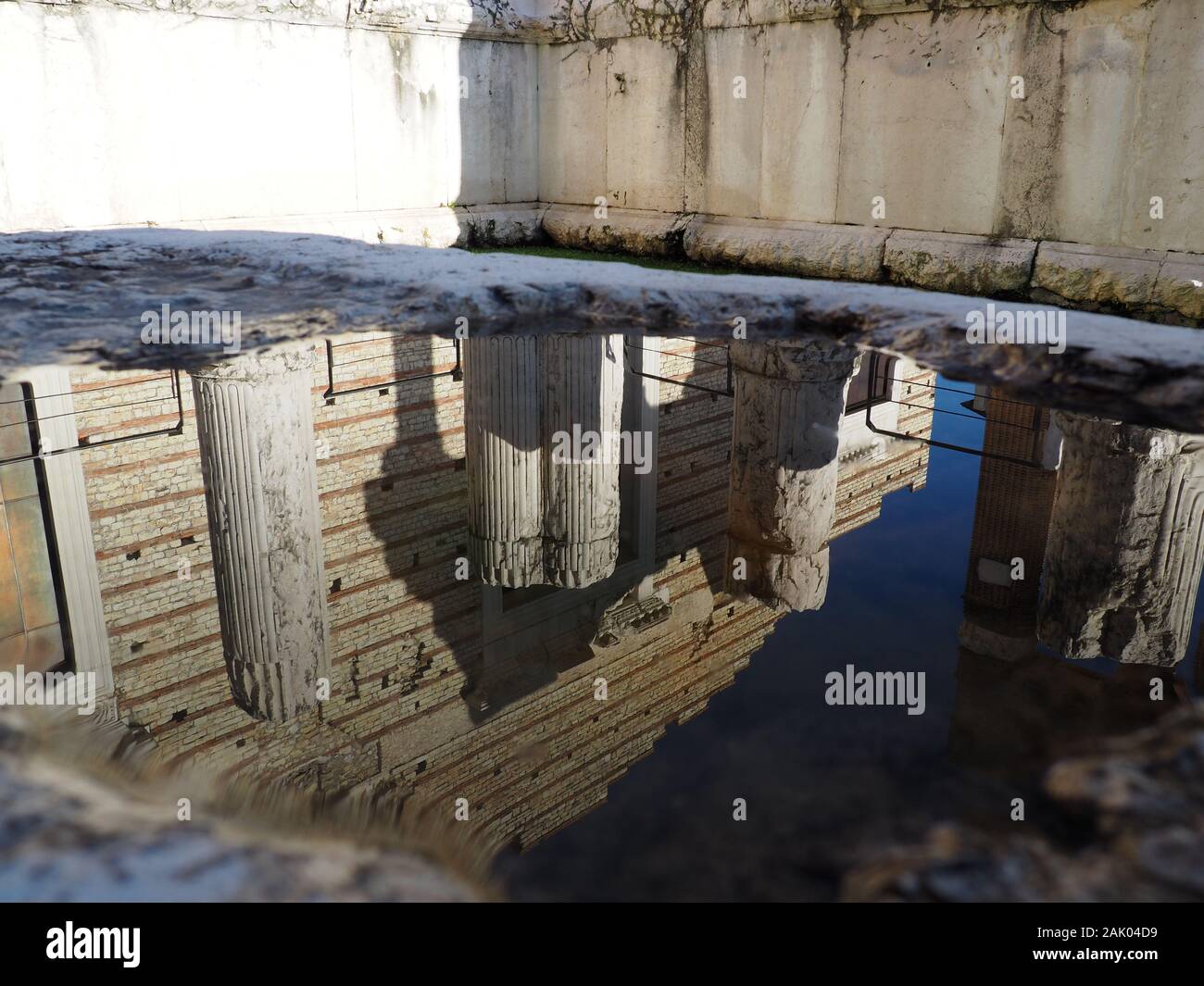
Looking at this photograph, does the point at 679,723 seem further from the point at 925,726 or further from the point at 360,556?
the point at 360,556

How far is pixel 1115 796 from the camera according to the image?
4.83ft

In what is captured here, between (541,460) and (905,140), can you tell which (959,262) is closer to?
(905,140)

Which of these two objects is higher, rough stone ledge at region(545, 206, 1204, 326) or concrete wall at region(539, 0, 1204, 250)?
concrete wall at region(539, 0, 1204, 250)

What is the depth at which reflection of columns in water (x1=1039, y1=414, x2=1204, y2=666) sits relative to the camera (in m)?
2.08

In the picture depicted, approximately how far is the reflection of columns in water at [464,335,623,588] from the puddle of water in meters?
0.01

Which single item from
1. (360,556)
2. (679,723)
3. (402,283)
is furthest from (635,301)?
(679,723)

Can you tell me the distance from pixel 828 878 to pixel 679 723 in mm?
504

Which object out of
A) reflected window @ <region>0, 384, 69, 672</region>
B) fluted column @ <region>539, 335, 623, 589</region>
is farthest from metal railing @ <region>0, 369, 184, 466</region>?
fluted column @ <region>539, 335, 623, 589</region>

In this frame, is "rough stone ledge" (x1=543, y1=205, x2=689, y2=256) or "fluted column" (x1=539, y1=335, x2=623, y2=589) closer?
"fluted column" (x1=539, y1=335, x2=623, y2=589)

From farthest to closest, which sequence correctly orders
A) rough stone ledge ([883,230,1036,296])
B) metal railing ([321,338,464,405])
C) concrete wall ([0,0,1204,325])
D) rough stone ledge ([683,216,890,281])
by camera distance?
rough stone ledge ([683,216,890,281]), rough stone ledge ([883,230,1036,296]), concrete wall ([0,0,1204,325]), metal railing ([321,338,464,405])

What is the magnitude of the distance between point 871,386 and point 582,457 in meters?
1.29

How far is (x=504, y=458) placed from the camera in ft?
10.7

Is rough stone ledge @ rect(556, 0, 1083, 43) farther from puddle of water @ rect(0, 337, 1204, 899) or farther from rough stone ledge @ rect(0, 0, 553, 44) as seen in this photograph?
puddle of water @ rect(0, 337, 1204, 899)

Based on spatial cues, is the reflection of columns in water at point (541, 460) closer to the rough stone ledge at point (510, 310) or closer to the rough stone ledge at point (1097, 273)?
the rough stone ledge at point (510, 310)
